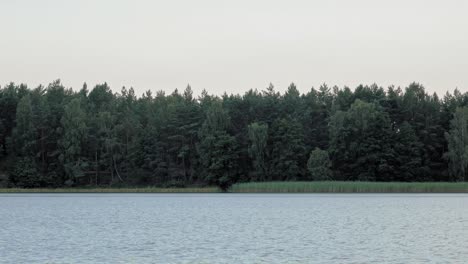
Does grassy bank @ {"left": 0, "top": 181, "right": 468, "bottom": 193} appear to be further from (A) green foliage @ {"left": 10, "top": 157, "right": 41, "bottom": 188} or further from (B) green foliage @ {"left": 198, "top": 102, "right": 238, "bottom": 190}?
(A) green foliage @ {"left": 10, "top": 157, "right": 41, "bottom": 188}

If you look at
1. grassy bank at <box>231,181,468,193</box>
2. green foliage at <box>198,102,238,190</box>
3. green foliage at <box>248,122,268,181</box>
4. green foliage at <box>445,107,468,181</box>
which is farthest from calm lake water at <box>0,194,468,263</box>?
green foliage at <box>445,107,468,181</box>

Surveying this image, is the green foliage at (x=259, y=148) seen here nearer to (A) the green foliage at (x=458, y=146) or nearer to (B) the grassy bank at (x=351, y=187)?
(B) the grassy bank at (x=351, y=187)

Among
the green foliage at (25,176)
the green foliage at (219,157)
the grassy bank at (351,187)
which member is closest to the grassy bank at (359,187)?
the grassy bank at (351,187)

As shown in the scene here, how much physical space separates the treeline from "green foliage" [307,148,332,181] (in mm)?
148

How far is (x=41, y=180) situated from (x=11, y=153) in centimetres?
1508

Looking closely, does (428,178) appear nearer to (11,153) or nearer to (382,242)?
(11,153)

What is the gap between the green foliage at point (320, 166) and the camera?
303ft

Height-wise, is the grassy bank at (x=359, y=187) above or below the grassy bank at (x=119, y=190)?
above

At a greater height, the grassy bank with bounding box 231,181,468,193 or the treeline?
the treeline

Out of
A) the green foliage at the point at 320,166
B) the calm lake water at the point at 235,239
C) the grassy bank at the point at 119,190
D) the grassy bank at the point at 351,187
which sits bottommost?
the calm lake water at the point at 235,239

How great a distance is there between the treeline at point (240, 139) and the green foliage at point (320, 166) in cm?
15

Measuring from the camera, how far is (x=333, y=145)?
340ft

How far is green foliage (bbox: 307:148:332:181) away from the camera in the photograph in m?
92.5

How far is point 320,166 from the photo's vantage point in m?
93.1
